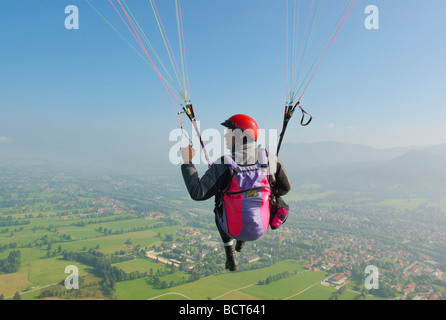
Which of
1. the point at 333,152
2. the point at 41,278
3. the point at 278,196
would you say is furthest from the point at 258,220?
the point at 333,152

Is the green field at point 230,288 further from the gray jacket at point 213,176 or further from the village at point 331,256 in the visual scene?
the gray jacket at point 213,176

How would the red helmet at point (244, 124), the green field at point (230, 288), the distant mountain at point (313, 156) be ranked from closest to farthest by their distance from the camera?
1. the red helmet at point (244, 124)
2. the green field at point (230, 288)
3. the distant mountain at point (313, 156)

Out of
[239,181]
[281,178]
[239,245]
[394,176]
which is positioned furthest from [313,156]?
[239,181]
